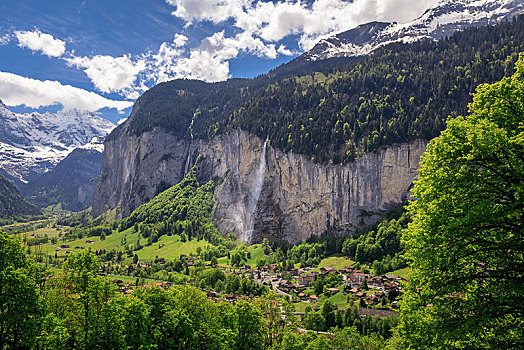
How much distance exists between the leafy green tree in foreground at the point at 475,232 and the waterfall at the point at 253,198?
16096 centimetres

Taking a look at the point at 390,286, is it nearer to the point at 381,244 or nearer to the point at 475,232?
the point at 381,244

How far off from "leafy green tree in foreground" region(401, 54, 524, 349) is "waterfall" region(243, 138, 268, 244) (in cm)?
16096

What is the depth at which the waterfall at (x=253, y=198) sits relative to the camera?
179 metres

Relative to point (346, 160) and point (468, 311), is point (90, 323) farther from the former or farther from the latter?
point (346, 160)

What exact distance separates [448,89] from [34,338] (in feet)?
569

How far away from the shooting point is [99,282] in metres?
26.7

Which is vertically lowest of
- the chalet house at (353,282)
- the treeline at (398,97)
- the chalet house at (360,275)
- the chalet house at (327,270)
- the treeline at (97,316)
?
the chalet house at (353,282)

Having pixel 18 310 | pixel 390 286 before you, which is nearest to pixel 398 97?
pixel 390 286

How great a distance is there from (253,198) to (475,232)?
175m

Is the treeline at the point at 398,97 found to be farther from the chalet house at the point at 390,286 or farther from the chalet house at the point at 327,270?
the chalet house at the point at 390,286

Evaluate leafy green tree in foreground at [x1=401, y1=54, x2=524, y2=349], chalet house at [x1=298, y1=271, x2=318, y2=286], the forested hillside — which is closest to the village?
chalet house at [x1=298, y1=271, x2=318, y2=286]

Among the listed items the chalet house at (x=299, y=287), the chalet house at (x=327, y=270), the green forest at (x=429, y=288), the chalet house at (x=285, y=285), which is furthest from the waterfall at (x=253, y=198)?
the green forest at (x=429, y=288)

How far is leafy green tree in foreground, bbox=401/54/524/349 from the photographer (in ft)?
47.2

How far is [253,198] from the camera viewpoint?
189 meters
